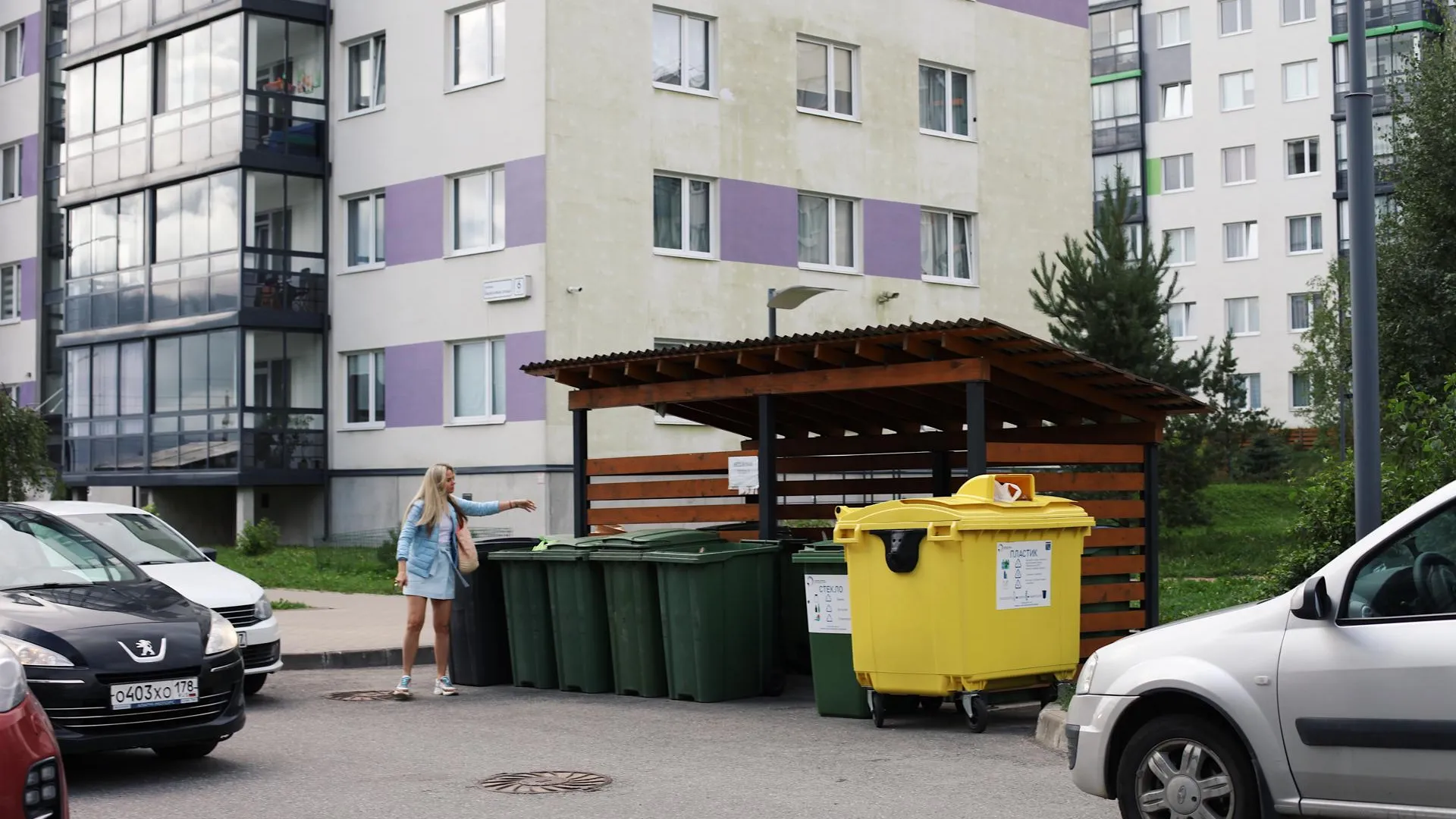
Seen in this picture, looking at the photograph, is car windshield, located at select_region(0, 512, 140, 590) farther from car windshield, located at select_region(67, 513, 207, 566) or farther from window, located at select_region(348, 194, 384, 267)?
window, located at select_region(348, 194, 384, 267)

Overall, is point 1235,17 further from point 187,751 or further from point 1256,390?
point 187,751

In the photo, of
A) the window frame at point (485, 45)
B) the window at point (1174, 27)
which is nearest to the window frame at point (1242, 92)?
the window at point (1174, 27)

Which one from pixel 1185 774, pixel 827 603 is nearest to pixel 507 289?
pixel 827 603

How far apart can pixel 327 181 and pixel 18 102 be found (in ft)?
51.4

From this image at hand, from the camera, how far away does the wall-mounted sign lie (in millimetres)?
27984

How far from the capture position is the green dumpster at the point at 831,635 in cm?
1150

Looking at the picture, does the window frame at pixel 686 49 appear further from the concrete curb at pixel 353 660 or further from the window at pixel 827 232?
the concrete curb at pixel 353 660

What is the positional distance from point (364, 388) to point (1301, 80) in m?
38.9

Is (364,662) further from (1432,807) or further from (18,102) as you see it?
(18,102)

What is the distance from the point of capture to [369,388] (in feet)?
104

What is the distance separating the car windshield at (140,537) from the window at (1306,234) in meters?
50.6

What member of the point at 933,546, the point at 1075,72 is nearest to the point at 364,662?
the point at 933,546

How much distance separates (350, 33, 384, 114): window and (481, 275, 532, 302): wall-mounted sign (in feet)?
15.4

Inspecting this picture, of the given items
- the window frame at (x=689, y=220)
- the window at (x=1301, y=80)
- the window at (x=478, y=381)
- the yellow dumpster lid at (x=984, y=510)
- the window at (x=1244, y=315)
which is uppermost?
the window at (x=1301, y=80)
